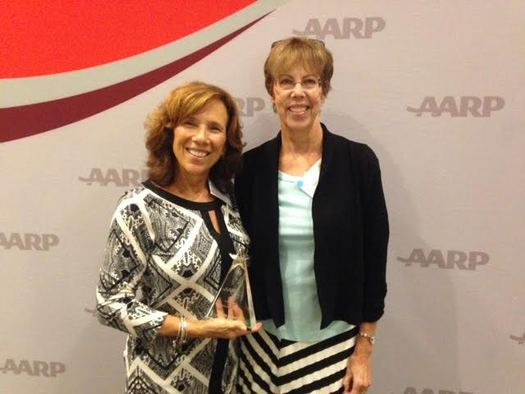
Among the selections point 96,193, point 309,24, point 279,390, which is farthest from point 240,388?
point 309,24

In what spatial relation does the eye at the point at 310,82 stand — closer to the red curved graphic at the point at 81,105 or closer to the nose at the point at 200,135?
the nose at the point at 200,135

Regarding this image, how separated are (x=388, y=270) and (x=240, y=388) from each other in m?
0.57

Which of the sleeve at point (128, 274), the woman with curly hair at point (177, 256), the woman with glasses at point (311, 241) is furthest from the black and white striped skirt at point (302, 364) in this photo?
the sleeve at point (128, 274)

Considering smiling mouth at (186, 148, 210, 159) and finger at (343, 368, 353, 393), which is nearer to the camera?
smiling mouth at (186, 148, 210, 159)

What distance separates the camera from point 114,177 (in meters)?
1.71

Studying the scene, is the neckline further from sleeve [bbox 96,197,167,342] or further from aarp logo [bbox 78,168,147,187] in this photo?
aarp logo [bbox 78,168,147,187]

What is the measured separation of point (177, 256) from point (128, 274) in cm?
11

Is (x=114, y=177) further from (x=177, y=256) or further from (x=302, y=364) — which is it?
(x=302, y=364)

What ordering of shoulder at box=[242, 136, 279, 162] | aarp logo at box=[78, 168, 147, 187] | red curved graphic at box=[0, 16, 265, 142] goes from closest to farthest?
shoulder at box=[242, 136, 279, 162], red curved graphic at box=[0, 16, 265, 142], aarp logo at box=[78, 168, 147, 187]

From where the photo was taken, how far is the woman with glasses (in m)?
1.26

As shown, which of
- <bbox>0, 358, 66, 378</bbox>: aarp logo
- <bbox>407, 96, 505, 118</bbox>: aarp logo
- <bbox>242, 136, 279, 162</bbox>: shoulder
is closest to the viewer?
<bbox>242, 136, 279, 162</bbox>: shoulder

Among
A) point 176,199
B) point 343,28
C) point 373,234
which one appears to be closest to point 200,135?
point 176,199

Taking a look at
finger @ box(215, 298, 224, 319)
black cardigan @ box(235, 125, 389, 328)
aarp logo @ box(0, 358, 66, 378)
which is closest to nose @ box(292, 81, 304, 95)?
black cardigan @ box(235, 125, 389, 328)

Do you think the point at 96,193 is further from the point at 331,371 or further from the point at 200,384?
the point at 331,371
